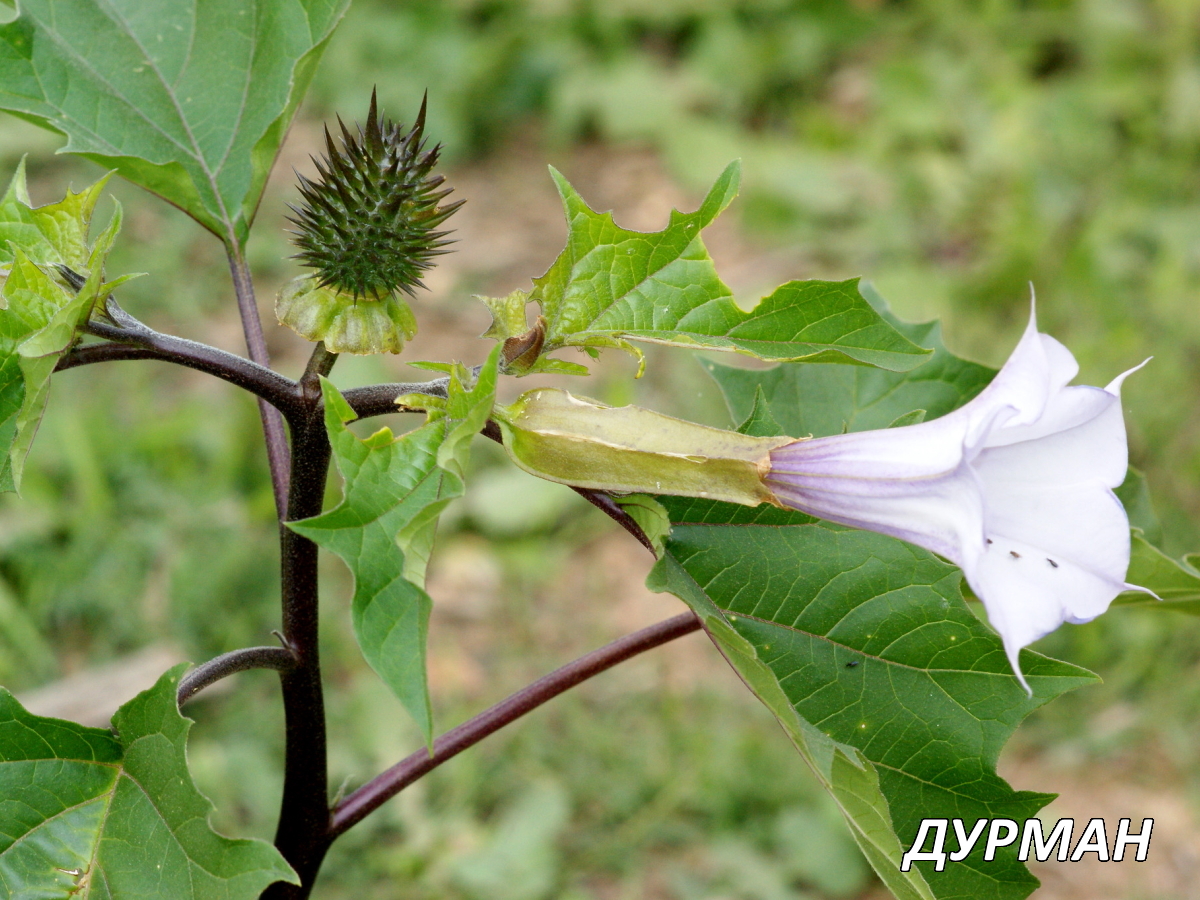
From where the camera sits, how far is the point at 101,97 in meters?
1.09

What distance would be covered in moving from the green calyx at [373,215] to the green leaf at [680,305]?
0.09m

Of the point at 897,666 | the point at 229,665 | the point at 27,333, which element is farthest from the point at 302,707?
the point at 897,666

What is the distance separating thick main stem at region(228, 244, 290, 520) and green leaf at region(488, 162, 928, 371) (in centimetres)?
25

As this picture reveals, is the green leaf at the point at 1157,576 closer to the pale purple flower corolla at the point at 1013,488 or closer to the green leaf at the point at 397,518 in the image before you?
the pale purple flower corolla at the point at 1013,488

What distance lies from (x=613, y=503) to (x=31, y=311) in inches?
18.5

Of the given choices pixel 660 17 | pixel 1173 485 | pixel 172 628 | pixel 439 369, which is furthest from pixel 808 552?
pixel 660 17

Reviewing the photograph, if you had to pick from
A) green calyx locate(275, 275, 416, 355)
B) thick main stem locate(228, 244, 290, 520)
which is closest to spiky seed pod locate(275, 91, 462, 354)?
green calyx locate(275, 275, 416, 355)

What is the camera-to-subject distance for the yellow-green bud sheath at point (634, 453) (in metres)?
0.85

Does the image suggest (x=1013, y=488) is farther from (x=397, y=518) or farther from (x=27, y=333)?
(x=27, y=333)

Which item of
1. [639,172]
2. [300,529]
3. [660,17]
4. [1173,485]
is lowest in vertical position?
[300,529]

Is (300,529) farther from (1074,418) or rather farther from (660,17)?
(660,17)

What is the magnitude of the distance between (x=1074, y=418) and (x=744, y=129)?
12.5 ft

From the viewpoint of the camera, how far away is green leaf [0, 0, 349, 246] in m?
1.06

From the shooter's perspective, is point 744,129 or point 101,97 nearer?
point 101,97
